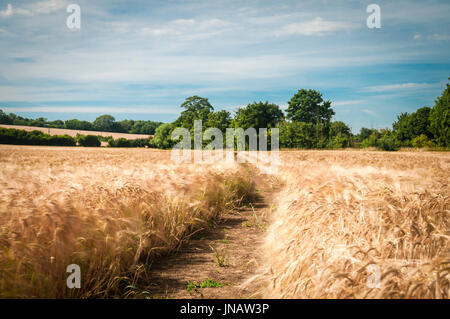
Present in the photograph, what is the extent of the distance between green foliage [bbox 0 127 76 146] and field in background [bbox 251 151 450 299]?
115 feet

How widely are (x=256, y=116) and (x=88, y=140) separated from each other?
25198 millimetres

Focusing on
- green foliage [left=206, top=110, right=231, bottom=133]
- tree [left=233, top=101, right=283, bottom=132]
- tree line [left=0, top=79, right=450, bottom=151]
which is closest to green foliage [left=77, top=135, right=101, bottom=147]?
tree line [left=0, top=79, right=450, bottom=151]

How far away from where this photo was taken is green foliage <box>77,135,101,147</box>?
41.8 meters

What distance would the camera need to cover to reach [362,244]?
2.45 meters

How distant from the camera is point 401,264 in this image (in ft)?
6.00

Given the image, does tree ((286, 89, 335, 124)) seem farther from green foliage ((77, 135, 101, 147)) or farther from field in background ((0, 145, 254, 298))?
field in background ((0, 145, 254, 298))

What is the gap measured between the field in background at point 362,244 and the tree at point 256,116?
1497 inches

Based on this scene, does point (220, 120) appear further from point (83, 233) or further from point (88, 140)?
point (83, 233)

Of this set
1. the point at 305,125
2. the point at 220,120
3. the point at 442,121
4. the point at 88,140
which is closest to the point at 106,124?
the point at 88,140

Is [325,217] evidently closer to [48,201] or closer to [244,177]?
[48,201]

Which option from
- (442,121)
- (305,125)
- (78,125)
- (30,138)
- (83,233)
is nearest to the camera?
(83,233)

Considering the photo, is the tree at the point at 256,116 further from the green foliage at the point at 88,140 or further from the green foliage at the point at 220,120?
the green foliage at the point at 88,140

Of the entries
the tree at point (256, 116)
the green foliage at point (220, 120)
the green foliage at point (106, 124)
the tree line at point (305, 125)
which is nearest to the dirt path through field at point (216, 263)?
the tree line at point (305, 125)

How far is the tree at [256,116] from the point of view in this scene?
4278 centimetres
